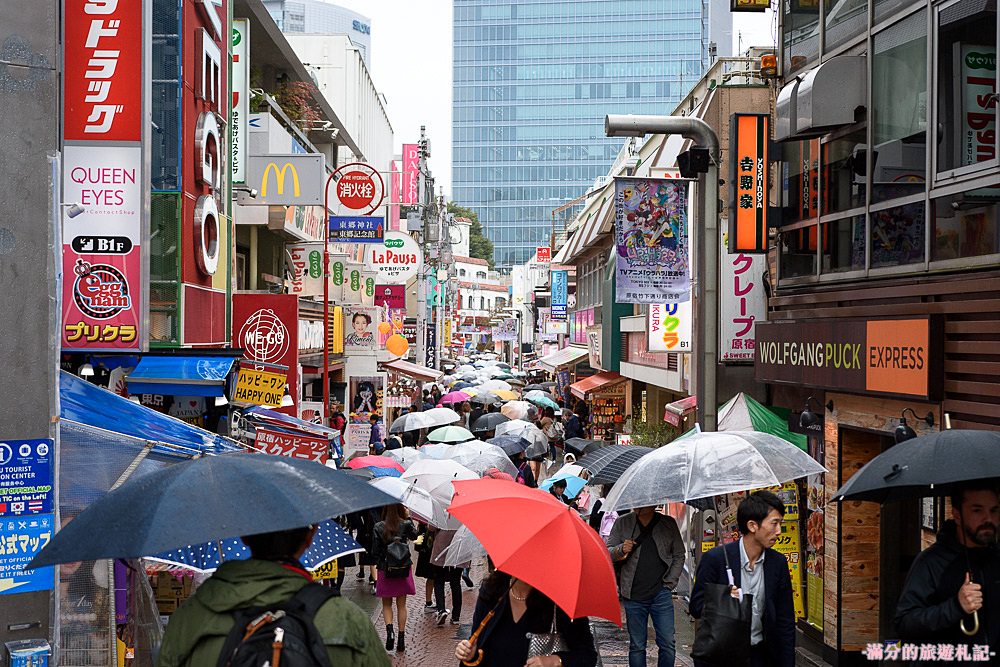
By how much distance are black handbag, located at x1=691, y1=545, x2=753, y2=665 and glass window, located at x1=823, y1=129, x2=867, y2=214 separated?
6139mm

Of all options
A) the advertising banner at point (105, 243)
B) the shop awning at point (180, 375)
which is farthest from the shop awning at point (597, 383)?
the advertising banner at point (105, 243)

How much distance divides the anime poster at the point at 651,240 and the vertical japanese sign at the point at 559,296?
36926 millimetres

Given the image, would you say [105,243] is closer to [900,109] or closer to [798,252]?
[798,252]

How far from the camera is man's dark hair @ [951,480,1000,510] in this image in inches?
186

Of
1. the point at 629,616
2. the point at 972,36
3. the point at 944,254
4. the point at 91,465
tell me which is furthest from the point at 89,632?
the point at 972,36

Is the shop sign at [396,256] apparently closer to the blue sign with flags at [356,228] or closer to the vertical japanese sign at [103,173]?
the blue sign with flags at [356,228]

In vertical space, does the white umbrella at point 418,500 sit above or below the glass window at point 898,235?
below

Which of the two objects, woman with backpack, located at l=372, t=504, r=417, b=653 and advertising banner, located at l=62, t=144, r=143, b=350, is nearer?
advertising banner, located at l=62, t=144, r=143, b=350

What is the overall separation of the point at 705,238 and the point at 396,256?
80.2 feet

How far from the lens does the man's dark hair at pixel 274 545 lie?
3779mm

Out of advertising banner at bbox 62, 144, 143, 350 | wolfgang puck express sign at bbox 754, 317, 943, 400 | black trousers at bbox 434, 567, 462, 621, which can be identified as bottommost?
black trousers at bbox 434, 567, 462, 621

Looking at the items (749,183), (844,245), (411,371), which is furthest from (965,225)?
(411,371)

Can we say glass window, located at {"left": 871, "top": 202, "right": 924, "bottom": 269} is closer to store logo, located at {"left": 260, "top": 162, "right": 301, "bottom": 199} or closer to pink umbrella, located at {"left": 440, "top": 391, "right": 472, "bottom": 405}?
store logo, located at {"left": 260, "top": 162, "right": 301, "bottom": 199}

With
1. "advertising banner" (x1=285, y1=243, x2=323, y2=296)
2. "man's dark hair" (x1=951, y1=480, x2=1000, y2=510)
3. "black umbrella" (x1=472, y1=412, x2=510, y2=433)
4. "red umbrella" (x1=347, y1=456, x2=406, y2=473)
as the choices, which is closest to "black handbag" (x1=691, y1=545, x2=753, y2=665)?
"man's dark hair" (x1=951, y1=480, x2=1000, y2=510)
